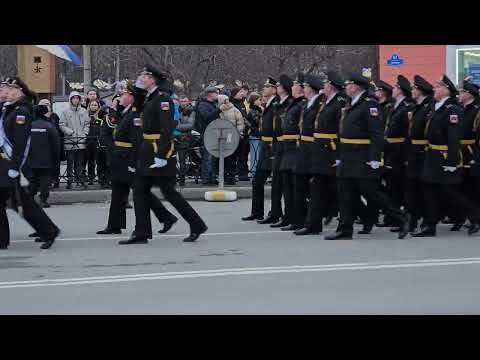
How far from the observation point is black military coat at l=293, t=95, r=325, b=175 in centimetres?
1466

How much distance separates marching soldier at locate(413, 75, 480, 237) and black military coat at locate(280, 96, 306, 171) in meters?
1.76

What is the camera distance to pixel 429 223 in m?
14.5

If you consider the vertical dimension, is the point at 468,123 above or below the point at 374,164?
above

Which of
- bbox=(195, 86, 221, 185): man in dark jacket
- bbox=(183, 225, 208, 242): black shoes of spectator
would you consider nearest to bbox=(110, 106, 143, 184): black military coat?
bbox=(183, 225, 208, 242): black shoes of spectator

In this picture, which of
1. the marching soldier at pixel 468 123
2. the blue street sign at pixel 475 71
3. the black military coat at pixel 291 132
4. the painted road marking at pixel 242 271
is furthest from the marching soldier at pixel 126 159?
the blue street sign at pixel 475 71

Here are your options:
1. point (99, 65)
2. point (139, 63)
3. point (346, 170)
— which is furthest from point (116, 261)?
point (99, 65)

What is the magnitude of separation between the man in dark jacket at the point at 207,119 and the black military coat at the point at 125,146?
6407mm

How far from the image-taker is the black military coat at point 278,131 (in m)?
15.6

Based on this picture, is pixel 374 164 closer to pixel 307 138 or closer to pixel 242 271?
pixel 307 138

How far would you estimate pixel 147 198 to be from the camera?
1372 centimetres

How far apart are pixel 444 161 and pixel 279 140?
7.98ft

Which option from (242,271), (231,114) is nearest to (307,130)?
(242,271)

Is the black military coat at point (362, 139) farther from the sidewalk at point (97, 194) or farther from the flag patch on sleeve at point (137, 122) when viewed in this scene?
the sidewalk at point (97, 194)
